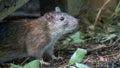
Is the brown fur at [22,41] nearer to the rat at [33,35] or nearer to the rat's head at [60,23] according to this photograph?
the rat at [33,35]

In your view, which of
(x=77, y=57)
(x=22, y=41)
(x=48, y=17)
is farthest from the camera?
(x=48, y=17)

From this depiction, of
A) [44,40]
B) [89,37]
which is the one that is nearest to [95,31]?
[89,37]

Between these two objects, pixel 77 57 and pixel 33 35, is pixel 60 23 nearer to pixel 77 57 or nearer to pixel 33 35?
pixel 33 35

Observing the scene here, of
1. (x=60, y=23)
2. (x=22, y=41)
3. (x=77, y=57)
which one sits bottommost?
(x=77, y=57)

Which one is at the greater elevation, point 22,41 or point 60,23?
point 60,23

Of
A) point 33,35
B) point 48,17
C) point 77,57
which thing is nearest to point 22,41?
point 33,35

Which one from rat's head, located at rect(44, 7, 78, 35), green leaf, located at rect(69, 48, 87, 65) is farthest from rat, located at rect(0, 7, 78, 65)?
green leaf, located at rect(69, 48, 87, 65)

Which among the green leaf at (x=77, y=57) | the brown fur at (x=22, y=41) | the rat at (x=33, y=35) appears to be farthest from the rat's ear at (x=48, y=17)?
the green leaf at (x=77, y=57)

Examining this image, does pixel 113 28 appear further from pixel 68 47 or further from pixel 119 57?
pixel 119 57
